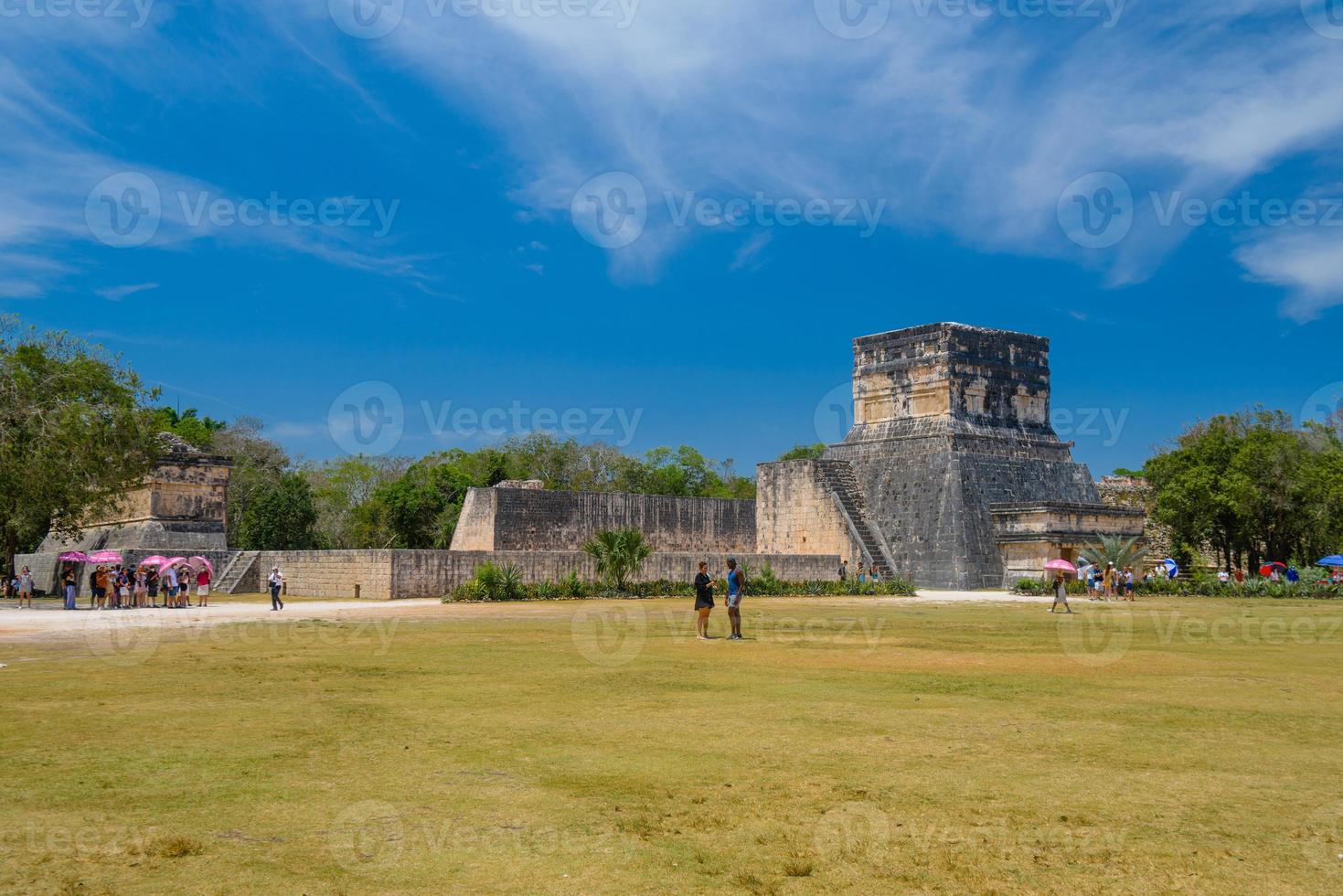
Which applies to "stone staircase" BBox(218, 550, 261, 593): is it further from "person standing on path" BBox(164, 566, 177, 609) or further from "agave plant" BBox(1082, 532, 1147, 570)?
"agave plant" BBox(1082, 532, 1147, 570)

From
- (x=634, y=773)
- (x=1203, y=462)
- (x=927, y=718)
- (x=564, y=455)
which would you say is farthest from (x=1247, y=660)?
(x=564, y=455)

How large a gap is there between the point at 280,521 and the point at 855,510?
19652 millimetres

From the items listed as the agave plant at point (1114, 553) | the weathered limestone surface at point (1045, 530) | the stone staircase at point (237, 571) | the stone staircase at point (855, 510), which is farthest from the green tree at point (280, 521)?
the agave plant at point (1114, 553)

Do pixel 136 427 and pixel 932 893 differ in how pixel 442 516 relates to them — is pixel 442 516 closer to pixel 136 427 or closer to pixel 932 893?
pixel 136 427

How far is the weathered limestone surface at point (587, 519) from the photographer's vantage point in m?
31.5

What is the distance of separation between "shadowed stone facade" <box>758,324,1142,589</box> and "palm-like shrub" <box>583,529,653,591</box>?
8.79 metres

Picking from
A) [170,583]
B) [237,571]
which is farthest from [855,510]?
[170,583]

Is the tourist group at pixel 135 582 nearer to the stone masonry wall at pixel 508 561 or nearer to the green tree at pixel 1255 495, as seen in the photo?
the stone masonry wall at pixel 508 561

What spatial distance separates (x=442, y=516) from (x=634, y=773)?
3614 cm

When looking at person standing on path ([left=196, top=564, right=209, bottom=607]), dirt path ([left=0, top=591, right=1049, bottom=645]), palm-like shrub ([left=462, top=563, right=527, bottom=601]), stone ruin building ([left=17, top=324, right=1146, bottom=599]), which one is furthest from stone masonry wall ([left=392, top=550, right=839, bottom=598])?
person standing on path ([left=196, top=564, right=209, bottom=607])

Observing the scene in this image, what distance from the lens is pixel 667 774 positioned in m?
5.80

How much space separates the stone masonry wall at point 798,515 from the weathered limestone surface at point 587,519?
3.74ft

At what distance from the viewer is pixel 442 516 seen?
4097 centimetres

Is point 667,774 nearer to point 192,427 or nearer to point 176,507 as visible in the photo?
point 176,507
